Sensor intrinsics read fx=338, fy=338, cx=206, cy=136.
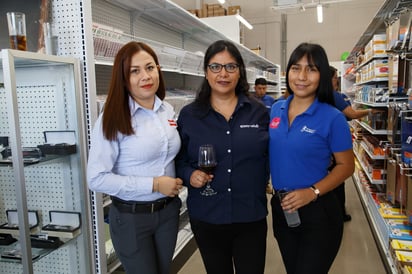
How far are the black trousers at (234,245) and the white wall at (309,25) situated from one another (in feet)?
35.7

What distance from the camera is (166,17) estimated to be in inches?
159

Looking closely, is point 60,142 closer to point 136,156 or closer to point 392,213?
point 136,156

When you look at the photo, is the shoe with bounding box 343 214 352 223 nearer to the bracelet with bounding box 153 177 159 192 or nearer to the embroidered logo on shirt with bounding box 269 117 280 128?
the embroidered logo on shirt with bounding box 269 117 280 128

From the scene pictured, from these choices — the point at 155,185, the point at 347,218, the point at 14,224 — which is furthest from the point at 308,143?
the point at 347,218

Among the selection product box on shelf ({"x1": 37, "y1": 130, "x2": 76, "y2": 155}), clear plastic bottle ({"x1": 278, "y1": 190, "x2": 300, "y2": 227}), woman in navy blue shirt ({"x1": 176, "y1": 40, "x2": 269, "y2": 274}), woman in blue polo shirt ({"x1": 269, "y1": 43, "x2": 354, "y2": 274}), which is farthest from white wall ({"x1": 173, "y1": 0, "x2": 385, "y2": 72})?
clear plastic bottle ({"x1": 278, "y1": 190, "x2": 300, "y2": 227})

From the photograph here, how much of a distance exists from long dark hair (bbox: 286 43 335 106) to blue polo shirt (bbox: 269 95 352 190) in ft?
0.14

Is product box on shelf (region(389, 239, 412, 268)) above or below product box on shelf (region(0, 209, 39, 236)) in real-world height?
below

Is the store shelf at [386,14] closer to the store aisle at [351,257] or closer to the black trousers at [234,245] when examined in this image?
the store aisle at [351,257]

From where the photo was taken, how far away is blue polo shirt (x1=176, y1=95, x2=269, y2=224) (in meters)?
1.71

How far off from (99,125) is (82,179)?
1.98 ft

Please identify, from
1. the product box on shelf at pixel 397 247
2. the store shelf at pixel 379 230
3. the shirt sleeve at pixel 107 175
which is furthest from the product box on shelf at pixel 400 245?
the shirt sleeve at pixel 107 175

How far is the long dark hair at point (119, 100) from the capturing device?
161 cm

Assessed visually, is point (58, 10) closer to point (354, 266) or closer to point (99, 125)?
point (99, 125)

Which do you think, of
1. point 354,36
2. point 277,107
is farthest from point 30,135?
point 354,36
